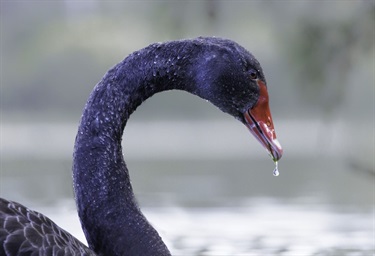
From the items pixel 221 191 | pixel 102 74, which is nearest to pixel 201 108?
pixel 102 74

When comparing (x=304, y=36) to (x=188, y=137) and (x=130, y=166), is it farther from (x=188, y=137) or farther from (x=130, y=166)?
(x=188, y=137)

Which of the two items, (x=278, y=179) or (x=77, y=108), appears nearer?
(x=278, y=179)

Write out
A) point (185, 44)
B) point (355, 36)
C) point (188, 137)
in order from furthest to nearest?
point (188, 137) < point (355, 36) < point (185, 44)

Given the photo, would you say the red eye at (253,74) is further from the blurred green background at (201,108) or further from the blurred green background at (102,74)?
the blurred green background at (102,74)

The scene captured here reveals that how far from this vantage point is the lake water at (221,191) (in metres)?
5.38

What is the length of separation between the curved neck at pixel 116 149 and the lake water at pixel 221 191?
115 centimetres

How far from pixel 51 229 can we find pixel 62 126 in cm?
991

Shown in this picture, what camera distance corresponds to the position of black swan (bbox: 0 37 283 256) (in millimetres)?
3699

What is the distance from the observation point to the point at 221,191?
785cm

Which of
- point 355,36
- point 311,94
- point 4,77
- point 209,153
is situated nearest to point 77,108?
point 4,77

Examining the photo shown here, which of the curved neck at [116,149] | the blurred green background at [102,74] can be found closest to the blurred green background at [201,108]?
the blurred green background at [102,74]

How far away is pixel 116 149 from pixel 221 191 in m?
4.11

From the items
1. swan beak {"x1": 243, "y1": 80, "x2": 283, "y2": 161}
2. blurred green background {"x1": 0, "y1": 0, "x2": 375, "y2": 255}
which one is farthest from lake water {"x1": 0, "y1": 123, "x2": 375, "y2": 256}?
swan beak {"x1": 243, "y1": 80, "x2": 283, "y2": 161}

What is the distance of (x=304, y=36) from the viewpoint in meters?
5.68
